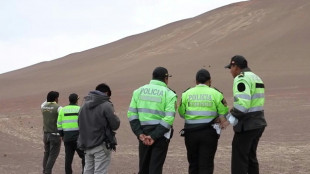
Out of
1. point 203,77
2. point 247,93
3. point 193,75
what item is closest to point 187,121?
point 203,77

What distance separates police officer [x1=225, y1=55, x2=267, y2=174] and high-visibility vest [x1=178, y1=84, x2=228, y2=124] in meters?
0.17

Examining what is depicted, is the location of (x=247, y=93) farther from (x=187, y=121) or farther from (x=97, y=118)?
(x=97, y=118)

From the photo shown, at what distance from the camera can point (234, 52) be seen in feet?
166

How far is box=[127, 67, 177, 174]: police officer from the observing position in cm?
589

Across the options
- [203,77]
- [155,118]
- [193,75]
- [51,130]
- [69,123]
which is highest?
[193,75]

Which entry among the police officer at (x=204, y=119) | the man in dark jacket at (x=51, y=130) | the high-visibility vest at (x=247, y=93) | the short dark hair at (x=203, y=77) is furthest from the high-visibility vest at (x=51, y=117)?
the high-visibility vest at (x=247, y=93)

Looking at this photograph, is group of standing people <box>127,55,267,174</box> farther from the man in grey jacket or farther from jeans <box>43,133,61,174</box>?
jeans <box>43,133,61,174</box>

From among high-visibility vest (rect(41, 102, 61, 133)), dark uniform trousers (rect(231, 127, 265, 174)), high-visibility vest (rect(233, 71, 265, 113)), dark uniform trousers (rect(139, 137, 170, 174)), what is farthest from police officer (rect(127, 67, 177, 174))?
high-visibility vest (rect(41, 102, 61, 133))

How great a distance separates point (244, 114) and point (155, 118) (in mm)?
1088

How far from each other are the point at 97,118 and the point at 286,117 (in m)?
14.2

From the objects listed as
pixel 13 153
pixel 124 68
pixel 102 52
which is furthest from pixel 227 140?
pixel 102 52

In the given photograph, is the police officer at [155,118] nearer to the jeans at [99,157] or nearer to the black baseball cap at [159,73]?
the black baseball cap at [159,73]

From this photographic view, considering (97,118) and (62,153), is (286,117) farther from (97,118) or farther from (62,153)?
(97,118)

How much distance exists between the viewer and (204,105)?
611 cm
